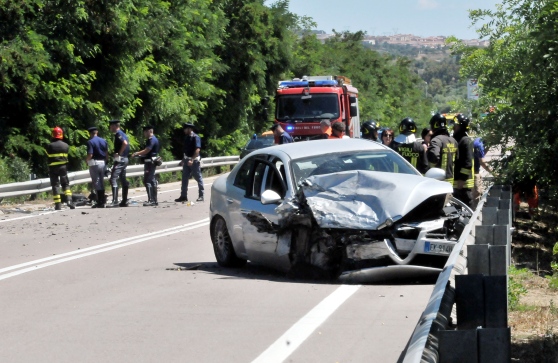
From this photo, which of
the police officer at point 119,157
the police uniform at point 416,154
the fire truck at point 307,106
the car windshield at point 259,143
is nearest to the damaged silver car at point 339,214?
the police uniform at point 416,154

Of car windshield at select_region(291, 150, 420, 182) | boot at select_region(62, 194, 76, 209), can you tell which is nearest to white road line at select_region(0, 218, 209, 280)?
car windshield at select_region(291, 150, 420, 182)

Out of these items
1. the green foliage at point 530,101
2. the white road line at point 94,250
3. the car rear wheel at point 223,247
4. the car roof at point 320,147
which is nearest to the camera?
the green foliage at point 530,101

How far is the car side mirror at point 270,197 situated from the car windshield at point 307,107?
62.8 feet

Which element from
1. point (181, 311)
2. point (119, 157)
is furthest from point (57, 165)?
point (181, 311)

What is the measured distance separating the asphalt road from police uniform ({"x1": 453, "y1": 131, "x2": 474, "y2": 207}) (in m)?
3.78

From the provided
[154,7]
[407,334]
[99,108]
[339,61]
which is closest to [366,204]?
[407,334]

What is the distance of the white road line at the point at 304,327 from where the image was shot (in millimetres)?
7131

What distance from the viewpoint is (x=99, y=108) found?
31.7 metres

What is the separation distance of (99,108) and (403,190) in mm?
22624

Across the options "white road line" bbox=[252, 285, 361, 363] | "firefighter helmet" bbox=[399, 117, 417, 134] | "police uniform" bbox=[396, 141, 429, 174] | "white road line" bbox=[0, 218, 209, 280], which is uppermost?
"firefighter helmet" bbox=[399, 117, 417, 134]

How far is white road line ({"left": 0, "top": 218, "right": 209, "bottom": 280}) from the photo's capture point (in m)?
12.7

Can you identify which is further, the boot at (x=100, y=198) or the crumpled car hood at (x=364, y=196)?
the boot at (x=100, y=198)

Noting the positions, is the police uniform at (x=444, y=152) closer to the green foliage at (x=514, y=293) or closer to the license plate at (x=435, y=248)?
the green foliage at (x=514, y=293)

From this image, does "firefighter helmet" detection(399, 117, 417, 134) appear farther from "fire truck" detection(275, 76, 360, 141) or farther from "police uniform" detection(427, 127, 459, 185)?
"fire truck" detection(275, 76, 360, 141)
